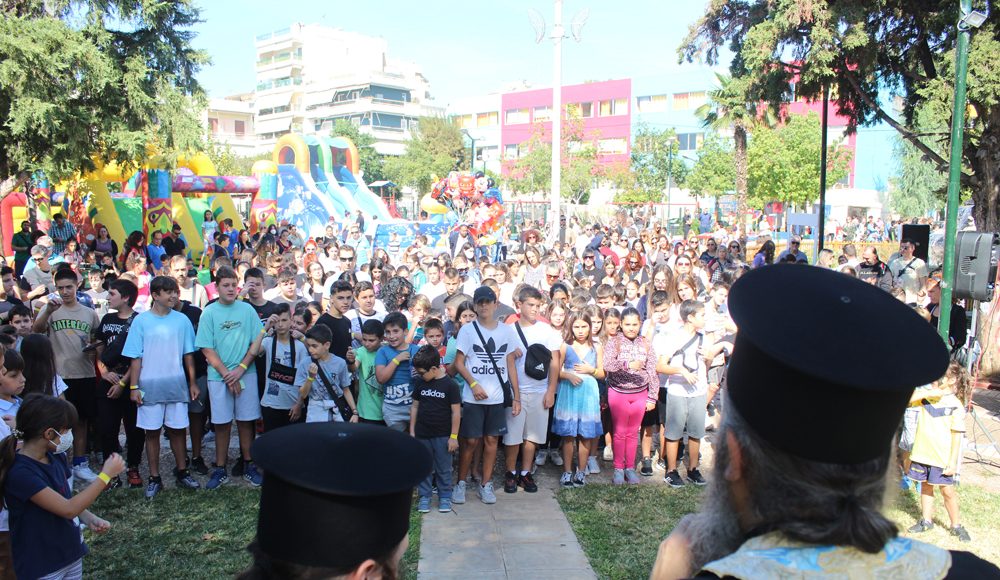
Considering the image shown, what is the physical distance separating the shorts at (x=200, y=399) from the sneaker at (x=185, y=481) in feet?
1.81

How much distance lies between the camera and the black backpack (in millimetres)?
6961

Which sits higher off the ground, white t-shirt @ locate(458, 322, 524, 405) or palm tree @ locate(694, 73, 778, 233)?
palm tree @ locate(694, 73, 778, 233)

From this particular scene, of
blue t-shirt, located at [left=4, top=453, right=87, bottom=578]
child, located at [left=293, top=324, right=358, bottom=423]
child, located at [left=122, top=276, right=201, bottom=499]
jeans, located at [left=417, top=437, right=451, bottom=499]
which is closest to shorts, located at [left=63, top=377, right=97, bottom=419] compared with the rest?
child, located at [left=122, top=276, right=201, bottom=499]

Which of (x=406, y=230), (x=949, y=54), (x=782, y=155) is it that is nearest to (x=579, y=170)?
(x=782, y=155)

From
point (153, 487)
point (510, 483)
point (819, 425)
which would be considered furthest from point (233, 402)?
point (819, 425)

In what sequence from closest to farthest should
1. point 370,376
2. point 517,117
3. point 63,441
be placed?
1. point 63,441
2. point 370,376
3. point 517,117

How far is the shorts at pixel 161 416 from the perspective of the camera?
649 cm

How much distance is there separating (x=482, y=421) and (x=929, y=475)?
3.67 metres

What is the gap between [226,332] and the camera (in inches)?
269

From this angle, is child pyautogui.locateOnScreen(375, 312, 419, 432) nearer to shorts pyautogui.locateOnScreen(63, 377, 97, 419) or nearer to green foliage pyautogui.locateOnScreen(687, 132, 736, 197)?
shorts pyautogui.locateOnScreen(63, 377, 97, 419)

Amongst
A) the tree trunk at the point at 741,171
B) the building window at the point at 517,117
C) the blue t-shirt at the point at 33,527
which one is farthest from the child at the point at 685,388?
the building window at the point at 517,117

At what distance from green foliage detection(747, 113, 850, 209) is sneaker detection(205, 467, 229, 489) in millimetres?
40170

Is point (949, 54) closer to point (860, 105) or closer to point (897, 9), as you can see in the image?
point (897, 9)

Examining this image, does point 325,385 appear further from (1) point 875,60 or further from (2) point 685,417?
(1) point 875,60
